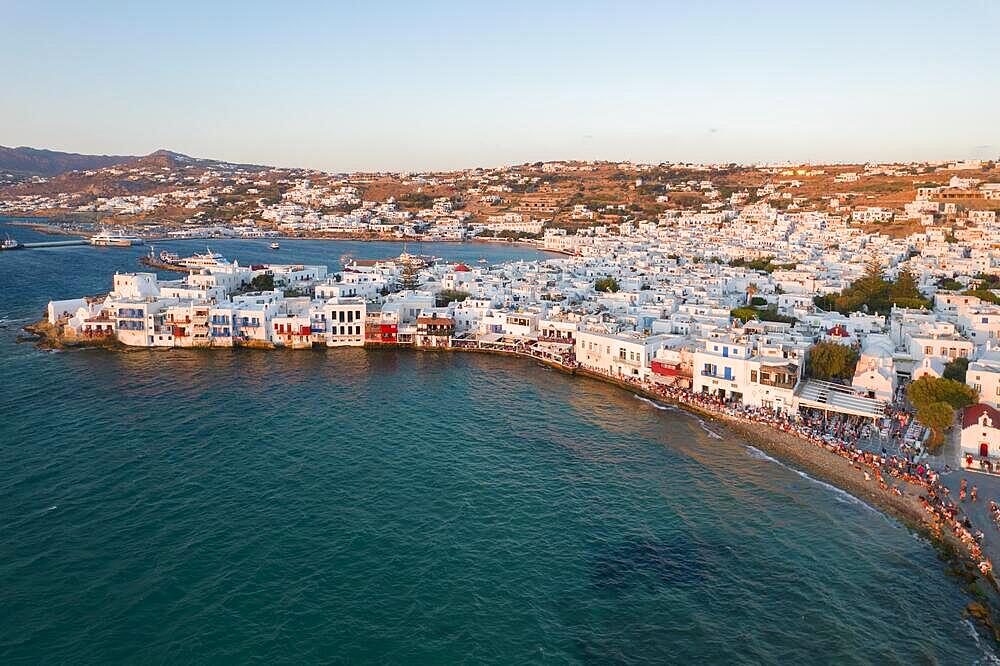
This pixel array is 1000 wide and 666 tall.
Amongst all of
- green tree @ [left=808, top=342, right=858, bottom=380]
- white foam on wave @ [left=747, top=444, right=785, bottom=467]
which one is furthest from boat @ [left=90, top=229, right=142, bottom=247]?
white foam on wave @ [left=747, top=444, right=785, bottom=467]

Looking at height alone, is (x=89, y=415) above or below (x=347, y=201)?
below

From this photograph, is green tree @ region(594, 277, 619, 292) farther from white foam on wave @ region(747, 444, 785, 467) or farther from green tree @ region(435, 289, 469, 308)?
white foam on wave @ region(747, 444, 785, 467)

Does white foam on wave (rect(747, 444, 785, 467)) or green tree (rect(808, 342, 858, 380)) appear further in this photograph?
green tree (rect(808, 342, 858, 380))

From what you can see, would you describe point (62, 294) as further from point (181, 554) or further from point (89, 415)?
point (181, 554)

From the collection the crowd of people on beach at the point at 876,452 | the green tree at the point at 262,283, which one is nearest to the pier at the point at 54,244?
the green tree at the point at 262,283

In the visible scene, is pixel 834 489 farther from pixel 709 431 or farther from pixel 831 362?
pixel 831 362

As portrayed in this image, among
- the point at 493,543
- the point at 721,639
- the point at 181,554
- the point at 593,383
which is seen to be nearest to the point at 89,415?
the point at 181,554
